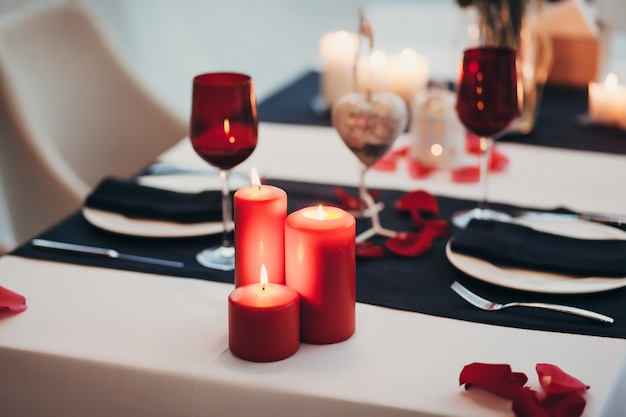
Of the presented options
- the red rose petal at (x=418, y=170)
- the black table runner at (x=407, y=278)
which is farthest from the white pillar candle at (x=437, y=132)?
the black table runner at (x=407, y=278)

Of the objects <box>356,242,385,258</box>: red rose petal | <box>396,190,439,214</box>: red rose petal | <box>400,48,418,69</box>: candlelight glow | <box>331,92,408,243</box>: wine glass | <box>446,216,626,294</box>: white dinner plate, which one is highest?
<box>400,48,418,69</box>: candlelight glow

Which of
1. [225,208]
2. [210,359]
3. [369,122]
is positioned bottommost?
[210,359]

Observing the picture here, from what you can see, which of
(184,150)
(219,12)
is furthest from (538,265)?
(219,12)

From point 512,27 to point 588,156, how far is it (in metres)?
0.29

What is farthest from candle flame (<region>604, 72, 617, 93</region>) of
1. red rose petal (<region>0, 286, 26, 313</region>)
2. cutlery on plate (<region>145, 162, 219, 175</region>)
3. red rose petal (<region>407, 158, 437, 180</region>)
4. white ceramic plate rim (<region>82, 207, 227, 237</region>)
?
red rose petal (<region>0, 286, 26, 313</region>)

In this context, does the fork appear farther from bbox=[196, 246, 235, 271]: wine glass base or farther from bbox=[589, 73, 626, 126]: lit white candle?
bbox=[589, 73, 626, 126]: lit white candle

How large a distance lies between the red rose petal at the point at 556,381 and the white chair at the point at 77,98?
1.31m

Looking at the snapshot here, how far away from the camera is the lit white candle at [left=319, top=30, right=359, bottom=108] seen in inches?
73.2

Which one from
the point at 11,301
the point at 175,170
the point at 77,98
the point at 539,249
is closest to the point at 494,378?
the point at 539,249

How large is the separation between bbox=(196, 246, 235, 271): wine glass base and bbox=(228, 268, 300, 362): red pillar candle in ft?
0.80

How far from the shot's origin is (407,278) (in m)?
1.15

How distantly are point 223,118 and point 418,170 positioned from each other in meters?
0.57

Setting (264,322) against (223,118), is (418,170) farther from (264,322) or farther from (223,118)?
(264,322)

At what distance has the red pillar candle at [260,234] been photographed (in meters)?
0.99
